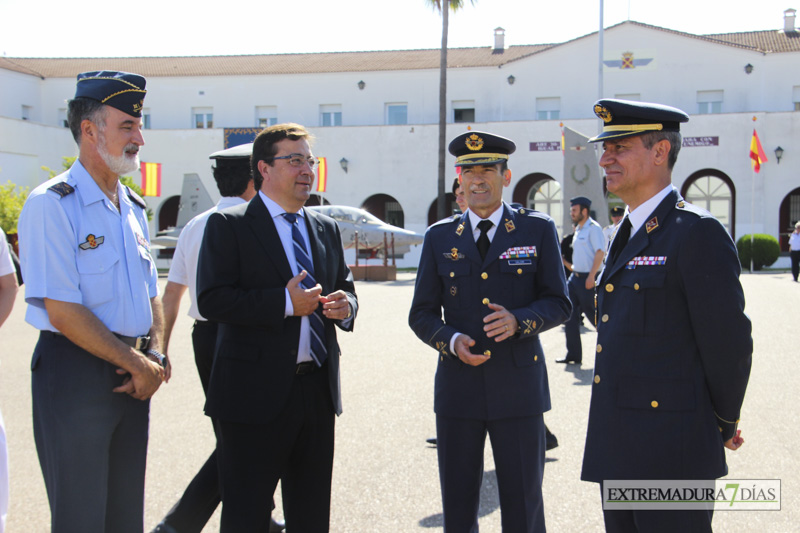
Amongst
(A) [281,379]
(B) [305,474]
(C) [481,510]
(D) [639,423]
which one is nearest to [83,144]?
(A) [281,379]

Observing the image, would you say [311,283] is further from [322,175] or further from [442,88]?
[322,175]

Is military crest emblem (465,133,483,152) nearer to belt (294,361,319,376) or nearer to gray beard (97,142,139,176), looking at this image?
belt (294,361,319,376)

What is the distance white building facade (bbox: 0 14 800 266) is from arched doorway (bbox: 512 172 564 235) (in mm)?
83

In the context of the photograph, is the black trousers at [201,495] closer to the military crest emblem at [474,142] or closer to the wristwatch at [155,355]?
the wristwatch at [155,355]

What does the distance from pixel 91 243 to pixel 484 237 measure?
1927mm

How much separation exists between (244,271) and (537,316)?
4.75 ft

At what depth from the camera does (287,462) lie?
3377 millimetres

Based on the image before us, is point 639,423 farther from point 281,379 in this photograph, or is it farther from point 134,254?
point 134,254

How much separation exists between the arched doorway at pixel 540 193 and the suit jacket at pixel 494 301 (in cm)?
3329

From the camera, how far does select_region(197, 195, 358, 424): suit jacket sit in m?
3.15

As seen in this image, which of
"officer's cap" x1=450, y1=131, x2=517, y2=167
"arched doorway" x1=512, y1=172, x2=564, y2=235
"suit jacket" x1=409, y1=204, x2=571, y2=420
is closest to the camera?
"suit jacket" x1=409, y1=204, x2=571, y2=420

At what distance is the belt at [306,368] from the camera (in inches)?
129

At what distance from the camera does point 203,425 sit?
20.3ft

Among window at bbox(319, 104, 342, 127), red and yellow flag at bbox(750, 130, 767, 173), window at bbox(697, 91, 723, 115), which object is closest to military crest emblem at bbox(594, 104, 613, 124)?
red and yellow flag at bbox(750, 130, 767, 173)
